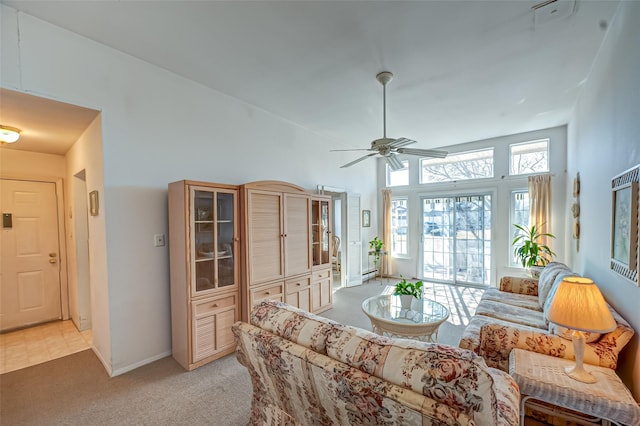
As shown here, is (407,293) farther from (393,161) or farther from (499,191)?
(499,191)

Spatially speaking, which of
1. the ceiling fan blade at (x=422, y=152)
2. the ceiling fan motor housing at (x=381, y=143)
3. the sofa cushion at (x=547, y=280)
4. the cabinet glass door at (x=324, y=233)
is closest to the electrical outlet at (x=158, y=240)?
the cabinet glass door at (x=324, y=233)

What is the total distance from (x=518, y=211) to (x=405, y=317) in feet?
13.0

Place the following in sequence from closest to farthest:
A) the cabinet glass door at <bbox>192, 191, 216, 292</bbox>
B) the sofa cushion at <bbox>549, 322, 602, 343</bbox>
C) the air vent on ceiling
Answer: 1. the sofa cushion at <bbox>549, 322, 602, 343</bbox>
2. the air vent on ceiling
3. the cabinet glass door at <bbox>192, 191, 216, 292</bbox>

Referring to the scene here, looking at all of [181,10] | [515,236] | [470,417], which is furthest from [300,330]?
[515,236]

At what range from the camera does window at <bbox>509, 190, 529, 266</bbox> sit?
16.7 feet

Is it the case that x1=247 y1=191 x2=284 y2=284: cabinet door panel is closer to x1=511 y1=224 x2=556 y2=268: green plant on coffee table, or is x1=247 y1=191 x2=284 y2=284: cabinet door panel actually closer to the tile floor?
the tile floor

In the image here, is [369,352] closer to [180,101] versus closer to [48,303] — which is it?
[180,101]

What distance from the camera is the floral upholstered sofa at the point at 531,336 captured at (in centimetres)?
169

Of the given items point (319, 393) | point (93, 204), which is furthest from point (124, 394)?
point (319, 393)

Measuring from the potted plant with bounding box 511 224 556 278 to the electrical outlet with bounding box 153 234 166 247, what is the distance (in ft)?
17.2

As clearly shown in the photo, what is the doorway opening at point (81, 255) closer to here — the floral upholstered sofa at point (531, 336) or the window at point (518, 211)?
the floral upholstered sofa at point (531, 336)

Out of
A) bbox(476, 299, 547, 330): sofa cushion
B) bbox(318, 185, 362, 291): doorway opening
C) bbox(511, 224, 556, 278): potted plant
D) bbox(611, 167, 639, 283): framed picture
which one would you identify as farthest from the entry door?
bbox(511, 224, 556, 278): potted plant

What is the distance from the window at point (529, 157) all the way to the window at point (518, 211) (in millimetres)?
415

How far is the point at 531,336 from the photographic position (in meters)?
1.96
